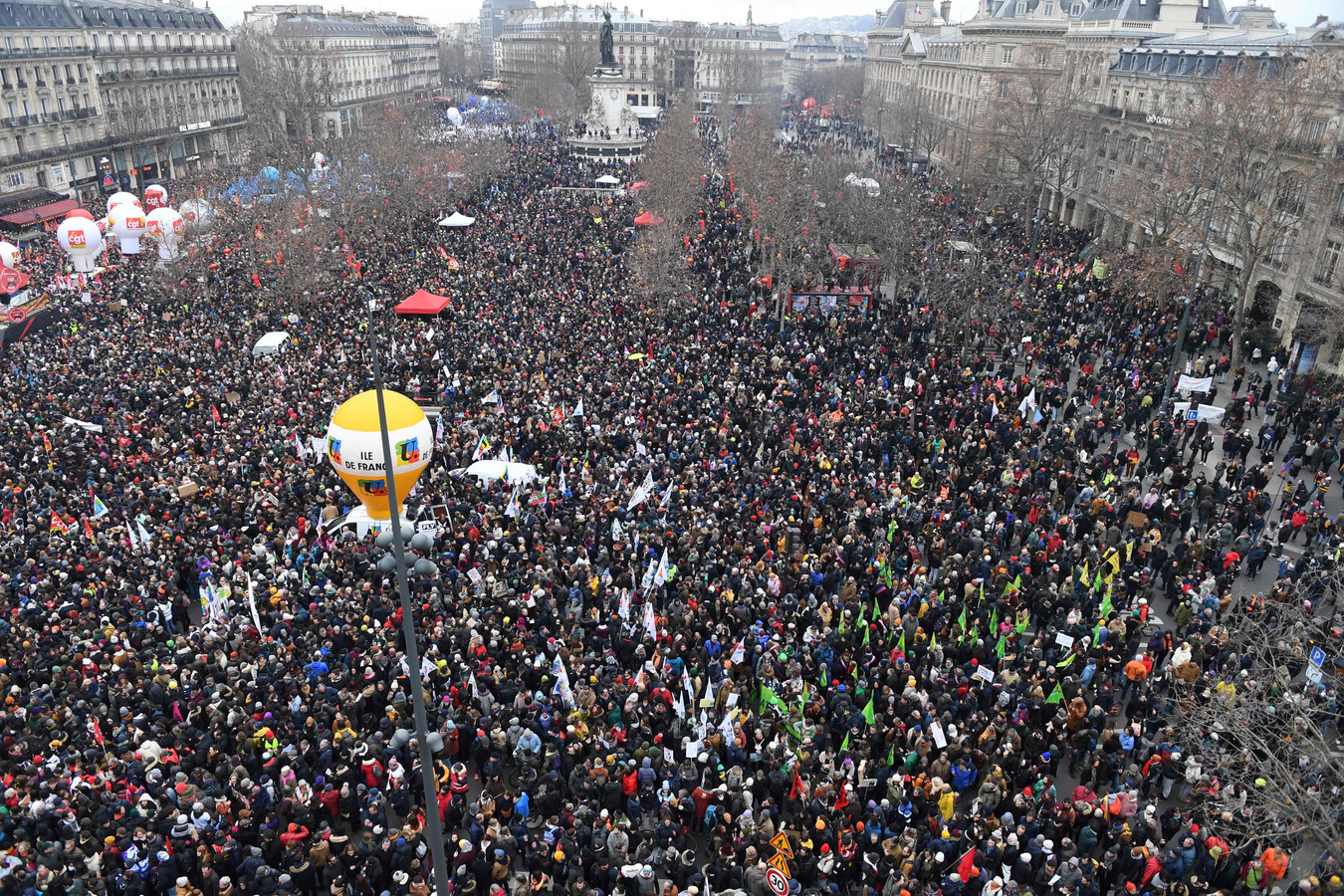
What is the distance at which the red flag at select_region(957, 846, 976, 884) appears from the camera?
36.9 ft

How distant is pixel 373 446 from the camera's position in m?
18.5

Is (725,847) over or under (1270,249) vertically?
under

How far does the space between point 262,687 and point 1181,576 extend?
17158 millimetres

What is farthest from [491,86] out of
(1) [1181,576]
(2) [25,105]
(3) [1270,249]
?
(1) [1181,576]

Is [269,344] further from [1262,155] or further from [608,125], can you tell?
[608,125]

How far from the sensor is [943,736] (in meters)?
13.3

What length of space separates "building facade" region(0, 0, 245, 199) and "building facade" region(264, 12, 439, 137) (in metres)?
6.68

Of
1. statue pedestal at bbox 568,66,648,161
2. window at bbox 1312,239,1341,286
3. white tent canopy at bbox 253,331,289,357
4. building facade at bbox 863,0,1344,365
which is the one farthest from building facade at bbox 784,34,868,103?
white tent canopy at bbox 253,331,289,357

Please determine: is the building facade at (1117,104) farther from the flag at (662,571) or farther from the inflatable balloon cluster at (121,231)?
the inflatable balloon cluster at (121,231)

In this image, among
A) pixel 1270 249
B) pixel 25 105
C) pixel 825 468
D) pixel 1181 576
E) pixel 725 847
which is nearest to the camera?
pixel 725 847

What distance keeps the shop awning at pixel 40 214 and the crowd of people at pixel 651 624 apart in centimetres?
2262

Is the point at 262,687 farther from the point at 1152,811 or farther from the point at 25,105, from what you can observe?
the point at 25,105

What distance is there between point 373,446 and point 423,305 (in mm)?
16600

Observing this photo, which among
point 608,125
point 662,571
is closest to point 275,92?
point 608,125
